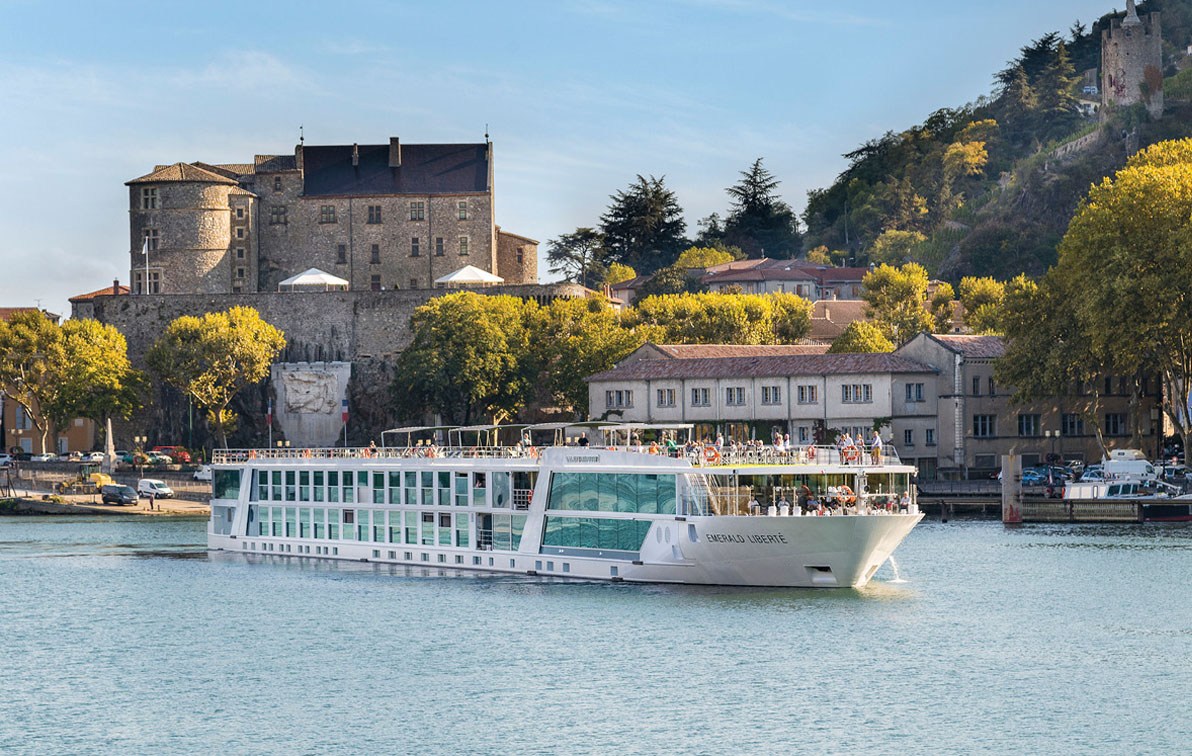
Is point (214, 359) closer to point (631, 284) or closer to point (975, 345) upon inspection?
point (975, 345)

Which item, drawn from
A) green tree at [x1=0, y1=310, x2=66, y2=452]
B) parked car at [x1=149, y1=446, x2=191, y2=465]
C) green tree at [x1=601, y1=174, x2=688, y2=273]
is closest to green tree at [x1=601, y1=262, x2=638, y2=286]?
green tree at [x1=601, y1=174, x2=688, y2=273]

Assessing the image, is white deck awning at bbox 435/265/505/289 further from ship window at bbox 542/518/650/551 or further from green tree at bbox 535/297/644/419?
ship window at bbox 542/518/650/551

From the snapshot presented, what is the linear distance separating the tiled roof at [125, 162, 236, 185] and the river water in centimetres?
7194

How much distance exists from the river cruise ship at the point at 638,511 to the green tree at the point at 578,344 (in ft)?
148

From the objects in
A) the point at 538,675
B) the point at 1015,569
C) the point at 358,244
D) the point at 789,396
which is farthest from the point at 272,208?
the point at 538,675

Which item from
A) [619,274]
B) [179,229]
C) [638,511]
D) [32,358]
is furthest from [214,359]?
[638,511]

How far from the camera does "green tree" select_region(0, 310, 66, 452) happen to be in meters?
111

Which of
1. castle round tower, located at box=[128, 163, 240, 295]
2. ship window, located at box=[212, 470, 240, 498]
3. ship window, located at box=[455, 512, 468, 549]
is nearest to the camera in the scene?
ship window, located at box=[455, 512, 468, 549]

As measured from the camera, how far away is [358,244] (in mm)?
131500

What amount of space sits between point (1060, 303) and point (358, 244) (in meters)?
61.7

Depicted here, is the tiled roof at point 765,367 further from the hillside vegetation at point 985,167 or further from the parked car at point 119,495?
the hillside vegetation at point 985,167

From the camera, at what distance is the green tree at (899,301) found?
120 m

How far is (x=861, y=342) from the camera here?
10656 cm

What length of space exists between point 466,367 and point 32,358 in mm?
30186
